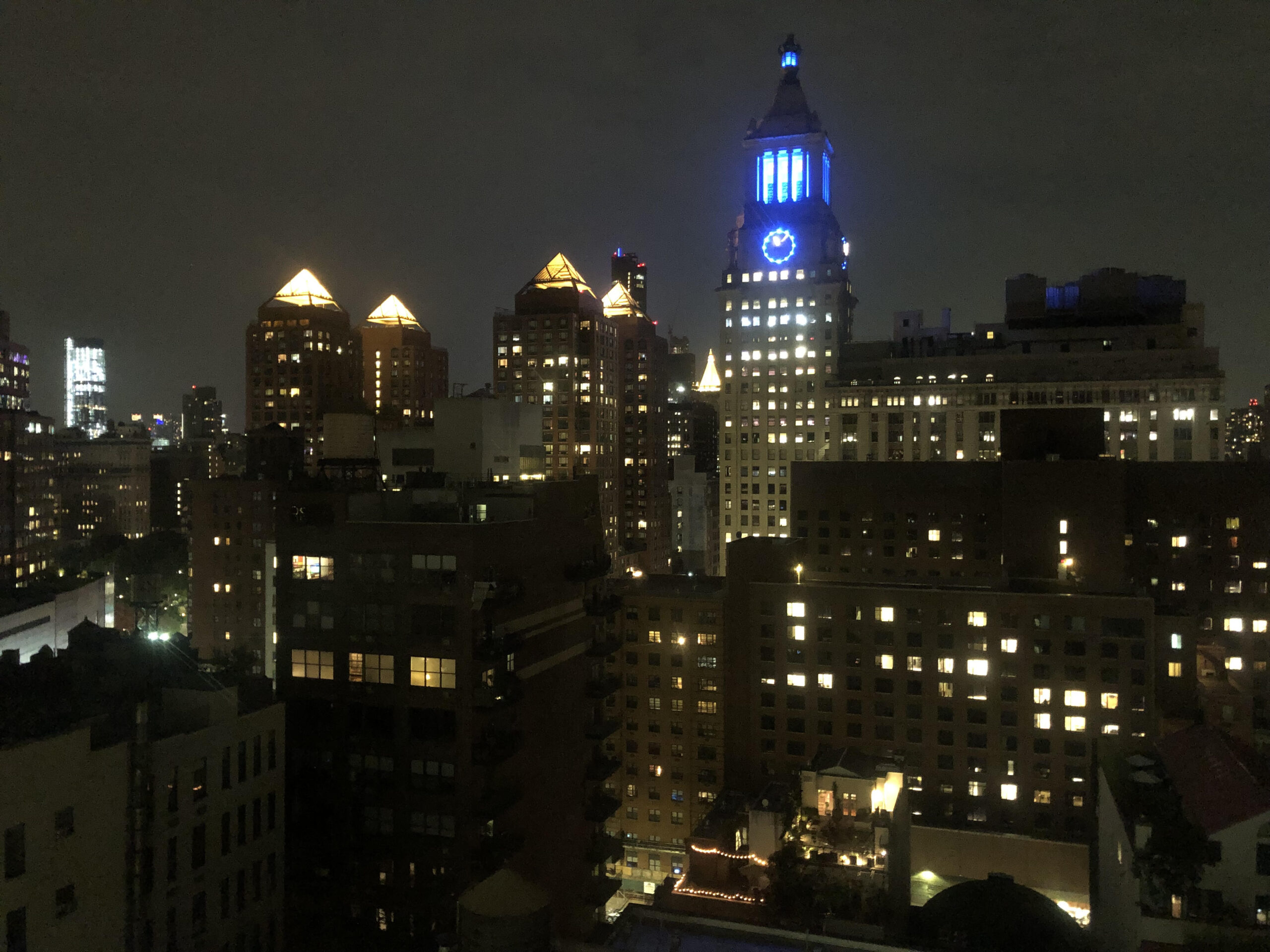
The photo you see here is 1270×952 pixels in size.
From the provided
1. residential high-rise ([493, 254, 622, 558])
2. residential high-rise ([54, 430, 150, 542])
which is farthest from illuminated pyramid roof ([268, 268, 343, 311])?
residential high-rise ([54, 430, 150, 542])

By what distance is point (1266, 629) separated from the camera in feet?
243

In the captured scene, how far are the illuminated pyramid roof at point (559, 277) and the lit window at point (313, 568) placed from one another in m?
104

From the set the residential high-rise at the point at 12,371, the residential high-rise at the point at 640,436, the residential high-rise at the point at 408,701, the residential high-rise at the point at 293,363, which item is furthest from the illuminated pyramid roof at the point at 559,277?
the residential high-rise at the point at 408,701

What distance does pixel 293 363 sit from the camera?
147750mm

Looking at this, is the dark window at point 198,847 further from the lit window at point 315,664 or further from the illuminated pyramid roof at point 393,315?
the illuminated pyramid roof at point 393,315

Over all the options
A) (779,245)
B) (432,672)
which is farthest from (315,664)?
(779,245)

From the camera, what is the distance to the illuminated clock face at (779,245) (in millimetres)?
123938

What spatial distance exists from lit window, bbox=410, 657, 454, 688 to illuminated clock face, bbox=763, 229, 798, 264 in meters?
101

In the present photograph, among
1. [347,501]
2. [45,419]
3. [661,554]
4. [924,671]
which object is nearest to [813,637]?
[924,671]

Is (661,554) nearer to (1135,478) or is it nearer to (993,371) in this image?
(993,371)

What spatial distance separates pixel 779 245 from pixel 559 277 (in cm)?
3481

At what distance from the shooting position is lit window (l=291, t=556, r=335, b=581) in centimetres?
3553

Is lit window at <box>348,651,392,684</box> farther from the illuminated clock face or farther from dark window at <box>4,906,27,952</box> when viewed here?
the illuminated clock face

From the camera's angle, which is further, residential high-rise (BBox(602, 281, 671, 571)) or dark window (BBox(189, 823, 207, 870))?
residential high-rise (BBox(602, 281, 671, 571))
